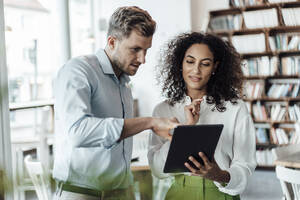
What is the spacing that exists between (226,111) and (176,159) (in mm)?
470

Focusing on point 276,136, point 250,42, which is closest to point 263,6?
point 250,42

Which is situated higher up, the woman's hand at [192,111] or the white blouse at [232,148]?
the woman's hand at [192,111]

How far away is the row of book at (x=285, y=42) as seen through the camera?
580cm

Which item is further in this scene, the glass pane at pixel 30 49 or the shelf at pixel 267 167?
the glass pane at pixel 30 49

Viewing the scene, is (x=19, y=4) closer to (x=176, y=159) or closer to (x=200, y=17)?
(x=200, y=17)

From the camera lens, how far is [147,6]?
684 centimetres

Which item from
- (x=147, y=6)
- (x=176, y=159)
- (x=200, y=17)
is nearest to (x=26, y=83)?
(x=147, y=6)

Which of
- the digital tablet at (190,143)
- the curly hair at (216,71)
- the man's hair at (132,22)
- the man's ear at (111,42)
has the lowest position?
the digital tablet at (190,143)

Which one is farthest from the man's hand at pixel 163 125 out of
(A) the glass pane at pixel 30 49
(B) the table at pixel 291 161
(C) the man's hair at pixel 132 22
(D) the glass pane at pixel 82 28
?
(D) the glass pane at pixel 82 28

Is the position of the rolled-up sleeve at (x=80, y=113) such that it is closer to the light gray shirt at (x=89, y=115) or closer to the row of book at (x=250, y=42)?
the light gray shirt at (x=89, y=115)

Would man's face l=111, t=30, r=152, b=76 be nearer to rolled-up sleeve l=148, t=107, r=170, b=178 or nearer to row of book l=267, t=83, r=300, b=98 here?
rolled-up sleeve l=148, t=107, r=170, b=178

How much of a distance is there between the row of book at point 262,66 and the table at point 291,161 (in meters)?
2.94

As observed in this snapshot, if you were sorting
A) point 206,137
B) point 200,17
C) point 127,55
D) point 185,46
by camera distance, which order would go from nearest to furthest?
point 206,137 < point 127,55 < point 185,46 < point 200,17

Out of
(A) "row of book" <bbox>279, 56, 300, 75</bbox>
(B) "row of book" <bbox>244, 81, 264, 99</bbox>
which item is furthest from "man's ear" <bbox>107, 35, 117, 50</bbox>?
(A) "row of book" <bbox>279, 56, 300, 75</bbox>
